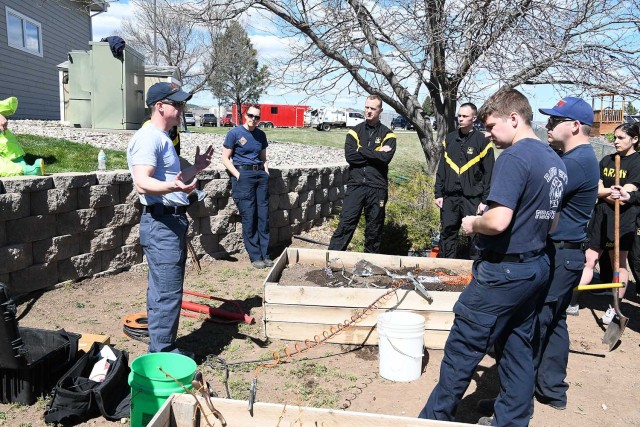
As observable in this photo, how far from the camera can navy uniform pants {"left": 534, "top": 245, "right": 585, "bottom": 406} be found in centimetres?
362

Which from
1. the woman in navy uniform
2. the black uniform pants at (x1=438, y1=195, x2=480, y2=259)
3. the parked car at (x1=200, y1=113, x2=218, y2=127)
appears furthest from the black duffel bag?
the parked car at (x1=200, y1=113, x2=218, y2=127)

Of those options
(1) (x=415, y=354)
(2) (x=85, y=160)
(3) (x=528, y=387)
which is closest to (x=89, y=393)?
(1) (x=415, y=354)

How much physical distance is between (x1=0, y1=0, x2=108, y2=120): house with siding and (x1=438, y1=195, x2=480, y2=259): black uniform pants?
1054cm

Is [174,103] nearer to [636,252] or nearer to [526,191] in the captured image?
[526,191]

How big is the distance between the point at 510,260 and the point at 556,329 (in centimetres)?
129

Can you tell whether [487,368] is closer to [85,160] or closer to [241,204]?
[241,204]

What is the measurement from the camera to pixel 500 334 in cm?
309

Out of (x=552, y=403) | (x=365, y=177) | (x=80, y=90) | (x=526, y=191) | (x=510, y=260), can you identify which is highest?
(x=80, y=90)

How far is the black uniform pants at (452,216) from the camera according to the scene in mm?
6035

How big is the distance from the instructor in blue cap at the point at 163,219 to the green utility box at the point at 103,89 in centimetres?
927

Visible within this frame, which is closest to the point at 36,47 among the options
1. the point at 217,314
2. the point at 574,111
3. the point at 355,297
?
the point at 217,314

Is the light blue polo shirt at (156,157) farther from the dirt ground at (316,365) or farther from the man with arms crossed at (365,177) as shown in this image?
the man with arms crossed at (365,177)

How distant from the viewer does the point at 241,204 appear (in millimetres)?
6910

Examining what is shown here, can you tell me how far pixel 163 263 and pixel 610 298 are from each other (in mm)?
5434
